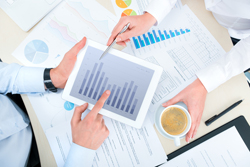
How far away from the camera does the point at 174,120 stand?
508mm

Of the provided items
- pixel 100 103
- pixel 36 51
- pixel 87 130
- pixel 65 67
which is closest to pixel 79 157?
pixel 87 130

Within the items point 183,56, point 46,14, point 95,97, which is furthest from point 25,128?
point 183,56

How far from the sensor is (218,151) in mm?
555

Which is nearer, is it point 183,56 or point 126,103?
point 126,103

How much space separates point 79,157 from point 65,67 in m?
0.31

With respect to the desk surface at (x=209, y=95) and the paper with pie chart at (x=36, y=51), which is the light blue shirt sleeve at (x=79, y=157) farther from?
the paper with pie chart at (x=36, y=51)

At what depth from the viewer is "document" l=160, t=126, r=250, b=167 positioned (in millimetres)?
549

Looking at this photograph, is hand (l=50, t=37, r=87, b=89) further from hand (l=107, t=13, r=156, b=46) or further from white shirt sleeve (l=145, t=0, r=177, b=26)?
white shirt sleeve (l=145, t=0, r=177, b=26)

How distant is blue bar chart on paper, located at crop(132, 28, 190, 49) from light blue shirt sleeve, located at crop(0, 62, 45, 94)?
1.28 ft

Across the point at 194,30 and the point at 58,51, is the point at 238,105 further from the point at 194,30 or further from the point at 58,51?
the point at 58,51

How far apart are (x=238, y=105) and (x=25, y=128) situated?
2.76ft

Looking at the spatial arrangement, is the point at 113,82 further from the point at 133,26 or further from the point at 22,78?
the point at 22,78

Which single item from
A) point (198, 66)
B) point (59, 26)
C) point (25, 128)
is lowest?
point (25, 128)

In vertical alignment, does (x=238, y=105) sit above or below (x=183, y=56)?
below
